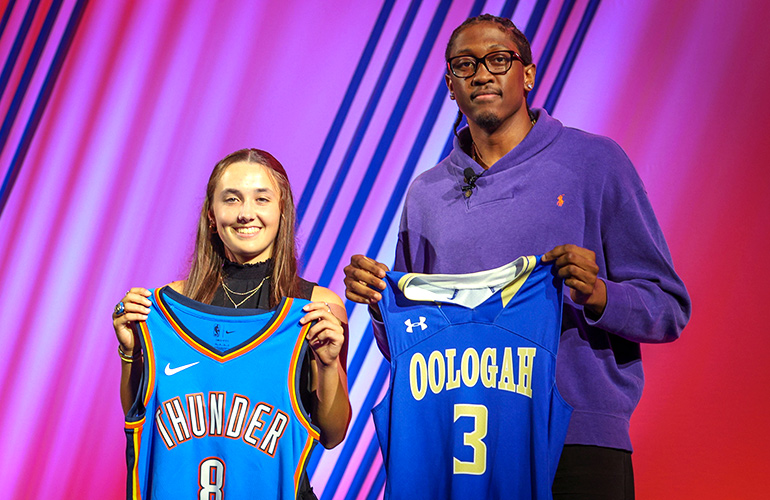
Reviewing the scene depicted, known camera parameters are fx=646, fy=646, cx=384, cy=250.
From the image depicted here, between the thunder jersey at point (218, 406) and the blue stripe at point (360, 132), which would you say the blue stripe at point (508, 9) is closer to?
the blue stripe at point (360, 132)

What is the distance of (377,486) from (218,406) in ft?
4.96

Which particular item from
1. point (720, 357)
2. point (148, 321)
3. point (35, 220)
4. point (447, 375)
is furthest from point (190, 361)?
point (720, 357)

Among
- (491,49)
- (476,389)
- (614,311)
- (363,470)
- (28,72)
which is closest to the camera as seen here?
(614,311)

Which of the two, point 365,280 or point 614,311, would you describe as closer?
point 614,311

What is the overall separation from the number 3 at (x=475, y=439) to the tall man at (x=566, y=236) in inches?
8.1

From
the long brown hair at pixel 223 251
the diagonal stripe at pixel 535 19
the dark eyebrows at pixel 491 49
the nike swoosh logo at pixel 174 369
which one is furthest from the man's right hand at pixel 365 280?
the diagonal stripe at pixel 535 19

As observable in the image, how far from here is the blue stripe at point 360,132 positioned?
3.09 m

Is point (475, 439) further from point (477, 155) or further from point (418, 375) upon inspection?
point (477, 155)

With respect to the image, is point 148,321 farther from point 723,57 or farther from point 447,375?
point 723,57

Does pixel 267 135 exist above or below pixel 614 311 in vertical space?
above

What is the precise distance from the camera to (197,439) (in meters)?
1.67

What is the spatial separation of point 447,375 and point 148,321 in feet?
2.72

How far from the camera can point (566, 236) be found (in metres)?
1.74

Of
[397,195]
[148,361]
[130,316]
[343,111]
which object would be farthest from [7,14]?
[148,361]
